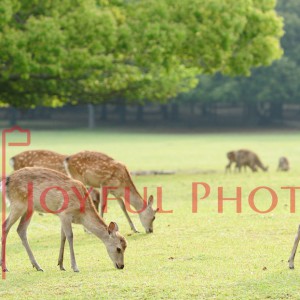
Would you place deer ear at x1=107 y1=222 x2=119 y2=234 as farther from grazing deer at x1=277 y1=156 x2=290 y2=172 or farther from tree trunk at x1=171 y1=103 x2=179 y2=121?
tree trunk at x1=171 y1=103 x2=179 y2=121

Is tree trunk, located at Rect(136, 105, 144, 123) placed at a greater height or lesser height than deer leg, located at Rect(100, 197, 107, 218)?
lesser

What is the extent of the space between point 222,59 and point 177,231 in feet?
40.9

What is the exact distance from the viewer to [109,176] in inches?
534

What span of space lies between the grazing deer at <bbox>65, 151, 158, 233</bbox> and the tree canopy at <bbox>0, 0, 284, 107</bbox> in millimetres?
7197

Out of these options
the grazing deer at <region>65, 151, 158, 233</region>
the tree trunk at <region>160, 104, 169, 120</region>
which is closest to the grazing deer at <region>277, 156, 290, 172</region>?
the grazing deer at <region>65, 151, 158, 233</region>

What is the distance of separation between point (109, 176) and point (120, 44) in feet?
32.1

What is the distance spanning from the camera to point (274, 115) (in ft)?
225

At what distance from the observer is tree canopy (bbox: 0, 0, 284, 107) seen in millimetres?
21500

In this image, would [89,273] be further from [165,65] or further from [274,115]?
[274,115]

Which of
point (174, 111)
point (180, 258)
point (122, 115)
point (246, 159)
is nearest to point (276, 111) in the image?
point (174, 111)

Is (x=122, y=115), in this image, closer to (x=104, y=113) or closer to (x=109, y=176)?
(x=104, y=113)

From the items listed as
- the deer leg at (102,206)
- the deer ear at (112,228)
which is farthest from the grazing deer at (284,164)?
the deer ear at (112,228)

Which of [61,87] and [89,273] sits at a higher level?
[61,87]

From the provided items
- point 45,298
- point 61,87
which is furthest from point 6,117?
point 45,298
